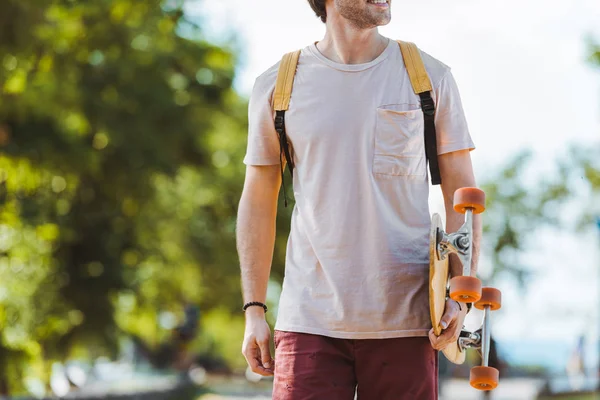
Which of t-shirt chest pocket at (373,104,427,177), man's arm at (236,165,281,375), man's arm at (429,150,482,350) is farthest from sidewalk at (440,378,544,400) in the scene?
t-shirt chest pocket at (373,104,427,177)

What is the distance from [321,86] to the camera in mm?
3070

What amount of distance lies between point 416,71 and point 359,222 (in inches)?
19.1

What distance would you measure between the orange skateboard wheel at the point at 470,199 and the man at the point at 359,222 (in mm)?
184

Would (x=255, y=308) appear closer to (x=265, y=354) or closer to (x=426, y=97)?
(x=265, y=354)

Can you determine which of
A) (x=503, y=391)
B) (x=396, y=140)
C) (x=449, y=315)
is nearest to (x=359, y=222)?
(x=396, y=140)

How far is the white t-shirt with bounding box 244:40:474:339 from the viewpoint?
9.48ft

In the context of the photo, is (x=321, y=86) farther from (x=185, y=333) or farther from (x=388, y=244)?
(x=185, y=333)

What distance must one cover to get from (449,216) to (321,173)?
0.41 meters

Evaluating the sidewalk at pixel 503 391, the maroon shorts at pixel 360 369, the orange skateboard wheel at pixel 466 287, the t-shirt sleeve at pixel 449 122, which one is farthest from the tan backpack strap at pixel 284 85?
the sidewalk at pixel 503 391

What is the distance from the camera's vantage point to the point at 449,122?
3.02 m

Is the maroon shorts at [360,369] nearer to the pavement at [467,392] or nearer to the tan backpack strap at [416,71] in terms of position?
the tan backpack strap at [416,71]

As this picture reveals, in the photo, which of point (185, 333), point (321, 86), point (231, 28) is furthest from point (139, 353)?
point (321, 86)

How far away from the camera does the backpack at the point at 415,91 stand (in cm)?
301

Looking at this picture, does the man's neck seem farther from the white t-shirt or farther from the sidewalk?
the sidewalk
